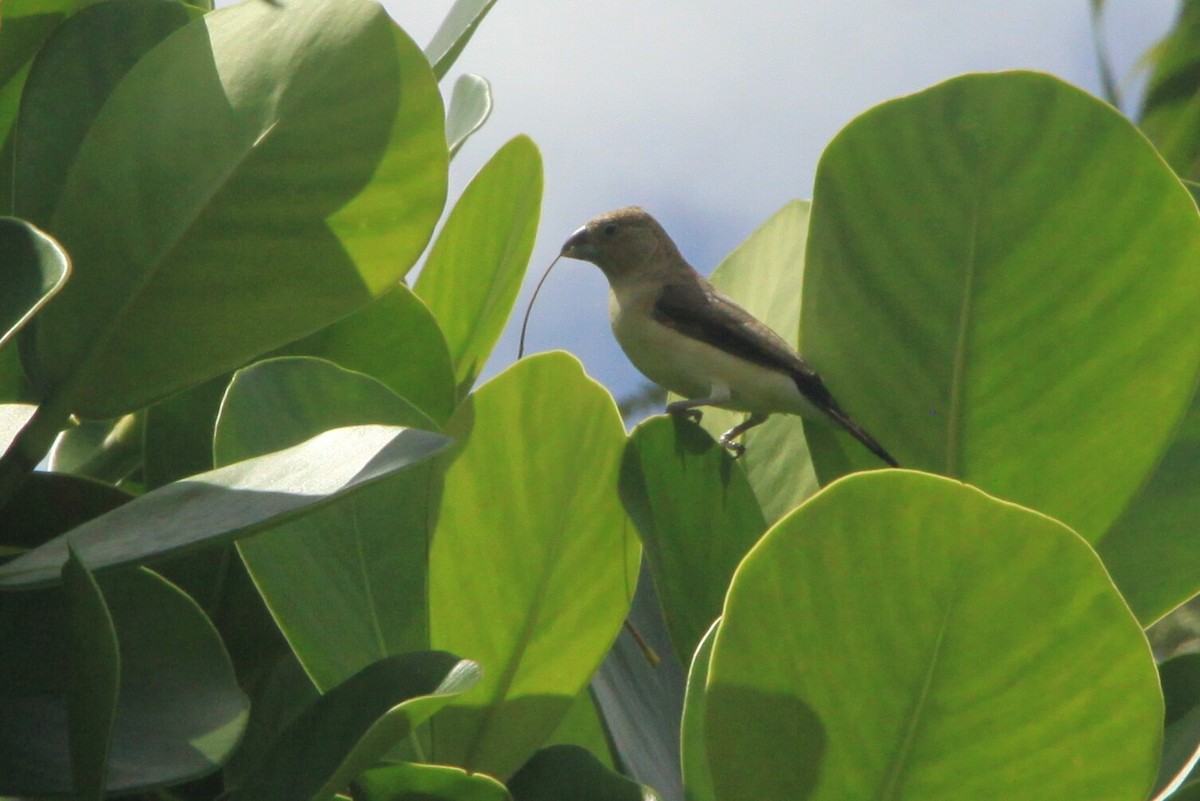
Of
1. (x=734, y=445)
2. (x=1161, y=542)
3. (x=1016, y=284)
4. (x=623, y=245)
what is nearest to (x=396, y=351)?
(x=734, y=445)

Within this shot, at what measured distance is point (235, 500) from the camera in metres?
0.78

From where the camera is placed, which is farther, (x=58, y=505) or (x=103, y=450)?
(x=103, y=450)

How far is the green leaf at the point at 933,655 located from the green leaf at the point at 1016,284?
0.27 meters

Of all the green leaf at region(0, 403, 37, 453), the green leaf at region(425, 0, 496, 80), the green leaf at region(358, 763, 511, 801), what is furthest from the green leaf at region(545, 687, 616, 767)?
the green leaf at region(425, 0, 496, 80)

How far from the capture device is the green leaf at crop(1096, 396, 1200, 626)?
1.00m

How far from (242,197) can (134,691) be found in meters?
0.35

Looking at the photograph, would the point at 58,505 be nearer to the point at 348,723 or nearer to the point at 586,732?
the point at 348,723

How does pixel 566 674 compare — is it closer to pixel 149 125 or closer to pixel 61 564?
pixel 61 564

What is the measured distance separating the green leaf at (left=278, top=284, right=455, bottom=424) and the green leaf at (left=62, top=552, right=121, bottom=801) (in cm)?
44

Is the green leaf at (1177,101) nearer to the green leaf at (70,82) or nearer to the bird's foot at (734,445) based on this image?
the bird's foot at (734,445)

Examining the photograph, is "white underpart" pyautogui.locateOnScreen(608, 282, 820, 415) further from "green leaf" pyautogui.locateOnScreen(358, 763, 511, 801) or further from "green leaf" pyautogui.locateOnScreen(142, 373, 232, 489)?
"green leaf" pyautogui.locateOnScreen(358, 763, 511, 801)

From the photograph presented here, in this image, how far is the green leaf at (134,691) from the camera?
0.84 metres

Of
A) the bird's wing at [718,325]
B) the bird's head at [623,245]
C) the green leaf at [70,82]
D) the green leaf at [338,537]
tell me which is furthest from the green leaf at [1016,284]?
the bird's head at [623,245]

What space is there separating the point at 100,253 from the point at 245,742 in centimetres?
41
